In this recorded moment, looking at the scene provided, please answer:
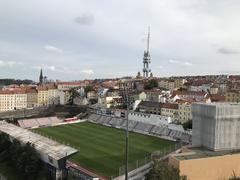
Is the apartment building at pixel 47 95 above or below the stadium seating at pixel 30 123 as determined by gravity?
above

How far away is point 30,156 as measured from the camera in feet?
106

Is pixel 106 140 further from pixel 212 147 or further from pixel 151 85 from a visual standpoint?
pixel 151 85

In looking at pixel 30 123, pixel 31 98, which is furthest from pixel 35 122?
pixel 31 98

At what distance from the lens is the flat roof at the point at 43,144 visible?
3070 centimetres

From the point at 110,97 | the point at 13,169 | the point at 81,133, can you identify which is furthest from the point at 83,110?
A: the point at 13,169

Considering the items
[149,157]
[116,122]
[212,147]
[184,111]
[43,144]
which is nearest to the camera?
[212,147]

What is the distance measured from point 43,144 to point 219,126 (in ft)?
55.3

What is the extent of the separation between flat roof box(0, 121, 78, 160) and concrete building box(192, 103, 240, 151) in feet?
40.3

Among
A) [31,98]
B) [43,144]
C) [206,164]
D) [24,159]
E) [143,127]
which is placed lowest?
[24,159]

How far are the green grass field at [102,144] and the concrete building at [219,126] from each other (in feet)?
28.5

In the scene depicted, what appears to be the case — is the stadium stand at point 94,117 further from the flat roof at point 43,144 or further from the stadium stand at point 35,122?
the flat roof at point 43,144

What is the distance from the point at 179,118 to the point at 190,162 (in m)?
33.7

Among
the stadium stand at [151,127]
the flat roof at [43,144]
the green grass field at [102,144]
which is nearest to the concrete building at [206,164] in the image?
the green grass field at [102,144]

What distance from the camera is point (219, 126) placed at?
107ft
